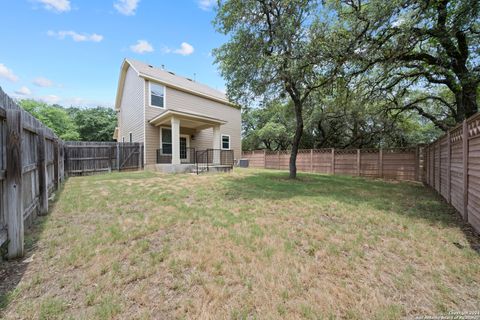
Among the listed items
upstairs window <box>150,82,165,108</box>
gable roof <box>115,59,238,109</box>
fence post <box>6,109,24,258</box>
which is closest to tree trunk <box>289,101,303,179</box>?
gable roof <box>115,59,238,109</box>

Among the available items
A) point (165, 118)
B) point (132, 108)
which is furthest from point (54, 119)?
point (165, 118)

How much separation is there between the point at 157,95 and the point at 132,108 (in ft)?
7.86

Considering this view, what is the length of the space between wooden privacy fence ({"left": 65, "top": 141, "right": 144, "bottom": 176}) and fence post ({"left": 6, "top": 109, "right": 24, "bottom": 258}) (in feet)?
30.4

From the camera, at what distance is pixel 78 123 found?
89.5 ft

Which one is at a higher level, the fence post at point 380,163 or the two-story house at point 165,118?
the two-story house at point 165,118

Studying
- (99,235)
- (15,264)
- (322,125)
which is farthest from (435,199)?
(322,125)

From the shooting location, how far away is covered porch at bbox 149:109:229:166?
10.3 meters

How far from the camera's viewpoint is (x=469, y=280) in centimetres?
200

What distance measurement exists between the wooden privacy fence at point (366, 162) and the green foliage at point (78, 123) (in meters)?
24.7

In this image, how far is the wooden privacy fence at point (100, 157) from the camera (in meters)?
10.1

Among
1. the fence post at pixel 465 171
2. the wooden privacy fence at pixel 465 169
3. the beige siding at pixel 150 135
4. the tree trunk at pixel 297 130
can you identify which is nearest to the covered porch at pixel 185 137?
the beige siding at pixel 150 135

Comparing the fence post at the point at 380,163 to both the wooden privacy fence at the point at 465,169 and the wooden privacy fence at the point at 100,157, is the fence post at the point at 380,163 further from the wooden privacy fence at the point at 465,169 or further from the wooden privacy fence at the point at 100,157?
the wooden privacy fence at the point at 100,157

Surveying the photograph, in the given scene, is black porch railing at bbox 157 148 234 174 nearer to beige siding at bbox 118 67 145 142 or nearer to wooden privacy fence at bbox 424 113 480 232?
beige siding at bbox 118 67 145 142

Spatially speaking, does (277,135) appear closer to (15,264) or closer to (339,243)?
(339,243)
